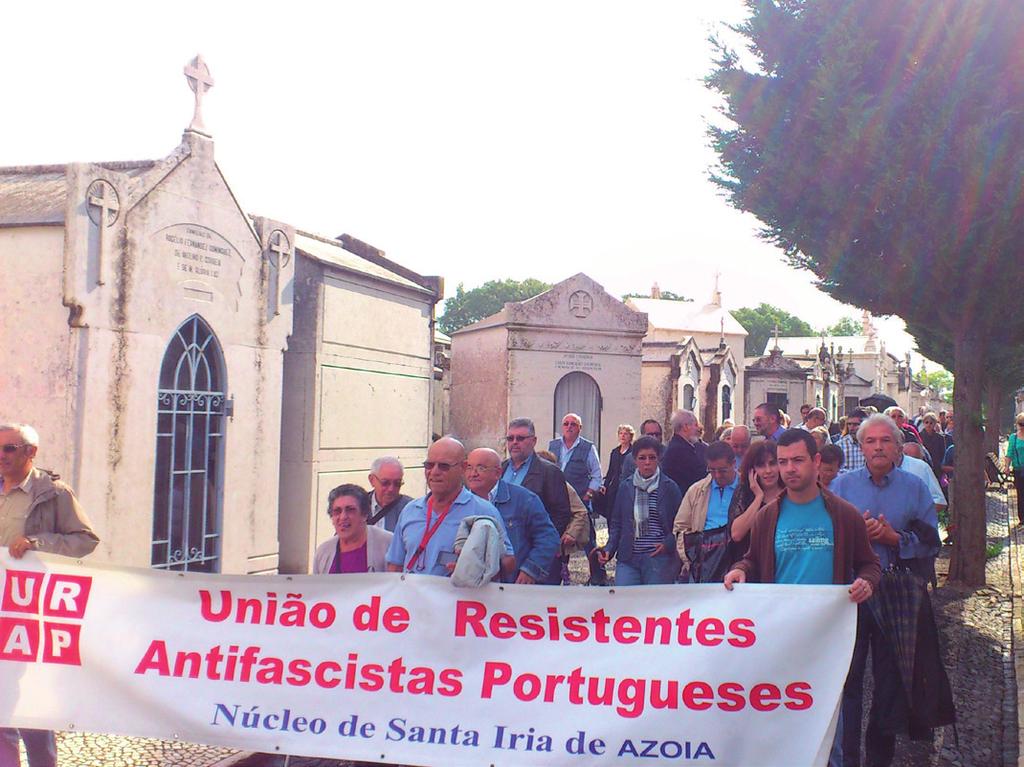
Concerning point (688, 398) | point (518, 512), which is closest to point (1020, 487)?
point (688, 398)

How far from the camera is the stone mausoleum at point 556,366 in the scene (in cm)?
1839

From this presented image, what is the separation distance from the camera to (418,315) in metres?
12.8

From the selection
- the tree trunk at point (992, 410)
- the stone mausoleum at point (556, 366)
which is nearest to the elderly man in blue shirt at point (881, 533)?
the stone mausoleum at point (556, 366)

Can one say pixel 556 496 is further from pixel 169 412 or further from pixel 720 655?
pixel 169 412

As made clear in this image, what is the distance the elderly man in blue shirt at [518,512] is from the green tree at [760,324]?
8344cm

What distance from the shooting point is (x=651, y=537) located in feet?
23.8

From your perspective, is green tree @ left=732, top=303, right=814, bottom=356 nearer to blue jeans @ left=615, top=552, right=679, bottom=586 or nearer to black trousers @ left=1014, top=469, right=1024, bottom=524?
black trousers @ left=1014, top=469, right=1024, bottom=524

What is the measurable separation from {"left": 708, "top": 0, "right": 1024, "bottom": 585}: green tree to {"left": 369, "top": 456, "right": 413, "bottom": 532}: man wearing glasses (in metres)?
6.33

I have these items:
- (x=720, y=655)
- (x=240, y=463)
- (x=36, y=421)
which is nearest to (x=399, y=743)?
(x=720, y=655)

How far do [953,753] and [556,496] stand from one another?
10.4ft

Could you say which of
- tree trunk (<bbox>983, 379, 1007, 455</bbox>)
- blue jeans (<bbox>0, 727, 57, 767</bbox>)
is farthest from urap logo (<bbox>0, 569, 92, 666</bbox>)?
tree trunk (<bbox>983, 379, 1007, 455</bbox>)

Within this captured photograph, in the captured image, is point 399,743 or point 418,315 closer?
point 399,743

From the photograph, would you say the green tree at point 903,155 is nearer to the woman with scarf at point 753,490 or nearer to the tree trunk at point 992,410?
the woman with scarf at point 753,490

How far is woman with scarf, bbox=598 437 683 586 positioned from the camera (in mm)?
7207
